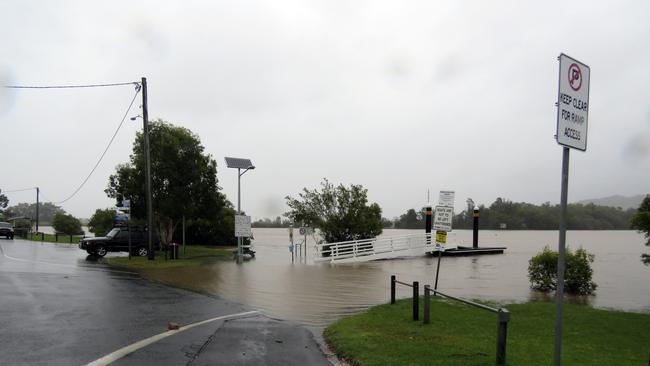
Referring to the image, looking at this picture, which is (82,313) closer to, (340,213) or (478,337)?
(478,337)

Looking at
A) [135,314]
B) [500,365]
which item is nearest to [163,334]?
[135,314]

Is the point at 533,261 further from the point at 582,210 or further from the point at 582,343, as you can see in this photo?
the point at 582,210

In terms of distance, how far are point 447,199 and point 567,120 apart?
10.6 meters

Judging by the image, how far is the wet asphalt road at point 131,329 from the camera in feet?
23.4

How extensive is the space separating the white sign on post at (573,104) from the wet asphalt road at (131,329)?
4541 millimetres

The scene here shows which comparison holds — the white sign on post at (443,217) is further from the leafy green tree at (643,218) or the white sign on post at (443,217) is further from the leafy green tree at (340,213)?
the leafy green tree at (340,213)

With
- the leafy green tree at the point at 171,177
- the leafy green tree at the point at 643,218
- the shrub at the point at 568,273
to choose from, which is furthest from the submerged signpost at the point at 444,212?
the leafy green tree at the point at 171,177

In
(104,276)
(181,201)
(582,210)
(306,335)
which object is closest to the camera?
(306,335)

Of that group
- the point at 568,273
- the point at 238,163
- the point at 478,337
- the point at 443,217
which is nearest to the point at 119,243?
the point at 238,163

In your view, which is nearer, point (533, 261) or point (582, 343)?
point (582, 343)

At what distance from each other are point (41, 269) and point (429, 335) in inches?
628

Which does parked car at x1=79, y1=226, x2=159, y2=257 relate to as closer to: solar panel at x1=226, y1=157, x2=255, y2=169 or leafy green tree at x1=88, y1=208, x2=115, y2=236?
solar panel at x1=226, y1=157, x2=255, y2=169

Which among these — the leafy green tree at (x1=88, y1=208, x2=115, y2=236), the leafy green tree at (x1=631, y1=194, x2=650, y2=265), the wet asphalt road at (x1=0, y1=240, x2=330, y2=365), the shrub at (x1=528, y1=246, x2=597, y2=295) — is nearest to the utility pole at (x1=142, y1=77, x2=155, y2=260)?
the wet asphalt road at (x1=0, y1=240, x2=330, y2=365)

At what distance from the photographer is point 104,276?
17625 millimetres
